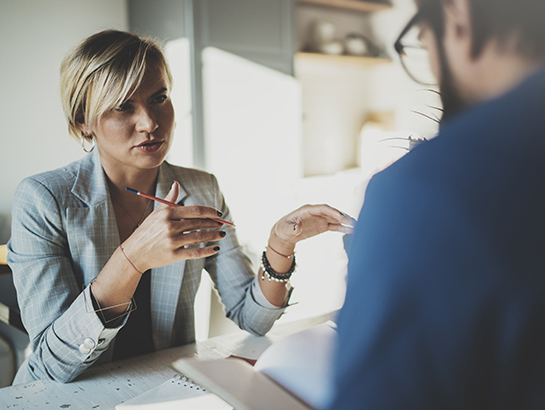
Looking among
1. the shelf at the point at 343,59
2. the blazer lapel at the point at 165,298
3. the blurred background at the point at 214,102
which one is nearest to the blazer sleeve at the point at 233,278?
the blazer lapel at the point at 165,298

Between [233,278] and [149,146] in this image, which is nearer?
[149,146]

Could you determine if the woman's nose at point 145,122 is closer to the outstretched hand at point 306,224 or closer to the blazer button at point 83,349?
the outstretched hand at point 306,224

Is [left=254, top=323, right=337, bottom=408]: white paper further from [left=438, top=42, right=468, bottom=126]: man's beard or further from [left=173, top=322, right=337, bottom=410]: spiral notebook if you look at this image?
[left=438, top=42, right=468, bottom=126]: man's beard

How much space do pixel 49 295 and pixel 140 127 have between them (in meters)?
0.42

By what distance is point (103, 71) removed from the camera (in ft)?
3.59

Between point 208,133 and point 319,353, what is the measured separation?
2031 mm

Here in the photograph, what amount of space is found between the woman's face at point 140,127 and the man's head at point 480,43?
883 millimetres

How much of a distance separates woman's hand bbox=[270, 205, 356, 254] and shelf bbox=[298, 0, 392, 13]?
2.98m

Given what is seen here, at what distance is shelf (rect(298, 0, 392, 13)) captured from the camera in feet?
12.2

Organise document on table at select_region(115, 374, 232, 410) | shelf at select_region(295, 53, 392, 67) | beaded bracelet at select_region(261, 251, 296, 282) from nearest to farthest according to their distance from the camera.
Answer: document on table at select_region(115, 374, 232, 410) < beaded bracelet at select_region(261, 251, 296, 282) < shelf at select_region(295, 53, 392, 67)

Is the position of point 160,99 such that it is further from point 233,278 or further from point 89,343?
point 89,343

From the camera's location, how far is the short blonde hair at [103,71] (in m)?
1.08

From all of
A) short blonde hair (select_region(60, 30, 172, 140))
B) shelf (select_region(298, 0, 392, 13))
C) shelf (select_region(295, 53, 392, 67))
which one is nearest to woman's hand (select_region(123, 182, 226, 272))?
short blonde hair (select_region(60, 30, 172, 140))

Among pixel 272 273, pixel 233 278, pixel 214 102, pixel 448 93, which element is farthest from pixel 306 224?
pixel 214 102
